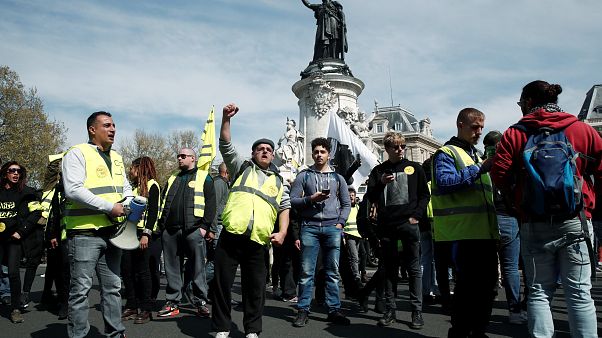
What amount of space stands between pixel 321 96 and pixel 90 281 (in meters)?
17.1

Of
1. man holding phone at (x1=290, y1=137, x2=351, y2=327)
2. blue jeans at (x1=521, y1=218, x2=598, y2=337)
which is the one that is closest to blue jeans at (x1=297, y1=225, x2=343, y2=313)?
man holding phone at (x1=290, y1=137, x2=351, y2=327)

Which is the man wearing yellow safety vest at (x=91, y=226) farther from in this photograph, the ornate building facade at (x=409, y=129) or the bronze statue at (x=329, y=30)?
the ornate building facade at (x=409, y=129)

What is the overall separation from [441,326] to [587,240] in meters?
2.72

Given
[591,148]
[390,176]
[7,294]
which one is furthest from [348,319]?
[7,294]

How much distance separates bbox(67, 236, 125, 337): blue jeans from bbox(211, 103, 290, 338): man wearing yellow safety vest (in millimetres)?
943

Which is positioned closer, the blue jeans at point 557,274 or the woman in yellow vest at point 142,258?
the blue jeans at point 557,274

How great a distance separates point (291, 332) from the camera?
17.1 feet

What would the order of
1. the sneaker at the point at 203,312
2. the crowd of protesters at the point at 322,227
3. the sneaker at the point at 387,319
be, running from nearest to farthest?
the crowd of protesters at the point at 322,227 → the sneaker at the point at 387,319 → the sneaker at the point at 203,312

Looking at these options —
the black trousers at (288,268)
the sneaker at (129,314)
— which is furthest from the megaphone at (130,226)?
the black trousers at (288,268)

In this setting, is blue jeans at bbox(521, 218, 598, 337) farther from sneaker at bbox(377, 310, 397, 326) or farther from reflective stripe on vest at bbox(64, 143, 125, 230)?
reflective stripe on vest at bbox(64, 143, 125, 230)

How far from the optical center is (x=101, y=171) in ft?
14.0

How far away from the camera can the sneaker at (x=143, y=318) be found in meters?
5.70

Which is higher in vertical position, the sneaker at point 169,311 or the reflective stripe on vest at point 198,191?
the reflective stripe on vest at point 198,191

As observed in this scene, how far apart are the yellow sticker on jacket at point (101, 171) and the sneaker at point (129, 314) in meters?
2.39
